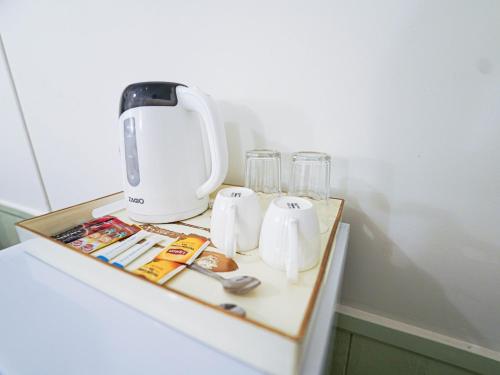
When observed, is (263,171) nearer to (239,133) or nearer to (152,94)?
(239,133)

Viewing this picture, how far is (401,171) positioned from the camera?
1.52 feet

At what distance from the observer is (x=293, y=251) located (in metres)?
0.26

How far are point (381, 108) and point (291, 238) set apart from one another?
361mm

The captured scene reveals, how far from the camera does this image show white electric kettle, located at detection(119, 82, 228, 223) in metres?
0.40

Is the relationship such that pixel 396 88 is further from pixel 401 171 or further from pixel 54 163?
pixel 54 163

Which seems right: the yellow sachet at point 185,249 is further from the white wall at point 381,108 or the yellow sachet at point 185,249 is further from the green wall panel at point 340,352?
the green wall panel at point 340,352

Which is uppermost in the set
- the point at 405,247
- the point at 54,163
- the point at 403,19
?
the point at 403,19

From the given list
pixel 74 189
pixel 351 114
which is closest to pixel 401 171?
pixel 351 114

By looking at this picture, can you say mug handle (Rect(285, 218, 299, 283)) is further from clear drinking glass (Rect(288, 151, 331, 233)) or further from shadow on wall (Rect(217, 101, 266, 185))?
shadow on wall (Rect(217, 101, 266, 185))

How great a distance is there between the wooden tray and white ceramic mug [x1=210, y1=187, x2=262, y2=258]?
0.02 meters

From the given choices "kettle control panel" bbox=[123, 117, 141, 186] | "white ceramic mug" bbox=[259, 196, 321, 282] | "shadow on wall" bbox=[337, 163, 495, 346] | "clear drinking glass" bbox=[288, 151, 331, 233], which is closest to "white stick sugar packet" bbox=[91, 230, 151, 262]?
"kettle control panel" bbox=[123, 117, 141, 186]

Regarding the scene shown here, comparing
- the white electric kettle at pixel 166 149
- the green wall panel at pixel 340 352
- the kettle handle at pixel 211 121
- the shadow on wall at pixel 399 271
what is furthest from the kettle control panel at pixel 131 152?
the green wall panel at pixel 340 352

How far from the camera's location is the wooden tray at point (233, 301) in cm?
20

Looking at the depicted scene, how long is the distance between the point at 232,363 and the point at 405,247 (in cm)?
45
